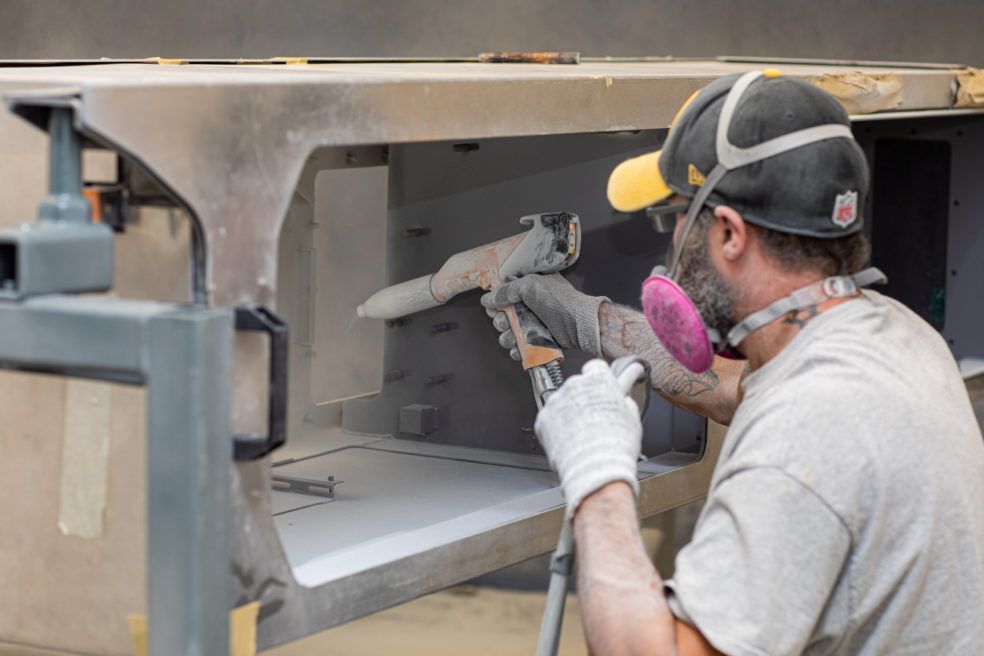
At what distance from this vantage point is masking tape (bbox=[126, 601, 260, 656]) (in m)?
1.06

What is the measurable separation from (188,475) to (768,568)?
498 millimetres

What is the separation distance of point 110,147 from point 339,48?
3.82 metres

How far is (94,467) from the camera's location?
42.0 inches

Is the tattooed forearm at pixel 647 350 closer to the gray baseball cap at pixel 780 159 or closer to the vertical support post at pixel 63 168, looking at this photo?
the gray baseball cap at pixel 780 159

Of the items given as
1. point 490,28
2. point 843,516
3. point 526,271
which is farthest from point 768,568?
point 490,28

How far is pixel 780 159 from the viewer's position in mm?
1217

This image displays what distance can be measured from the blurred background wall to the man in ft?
9.86

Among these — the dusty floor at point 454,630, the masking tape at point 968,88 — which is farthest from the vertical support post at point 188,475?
the dusty floor at point 454,630

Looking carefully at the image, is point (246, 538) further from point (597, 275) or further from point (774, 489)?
point (597, 275)

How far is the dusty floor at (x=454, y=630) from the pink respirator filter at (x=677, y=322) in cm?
179

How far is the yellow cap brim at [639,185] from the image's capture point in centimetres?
130

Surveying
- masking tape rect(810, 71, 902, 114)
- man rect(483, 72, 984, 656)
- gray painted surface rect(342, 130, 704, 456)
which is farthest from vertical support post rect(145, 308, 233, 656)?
masking tape rect(810, 71, 902, 114)

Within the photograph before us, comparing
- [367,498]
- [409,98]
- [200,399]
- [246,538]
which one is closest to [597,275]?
[367,498]

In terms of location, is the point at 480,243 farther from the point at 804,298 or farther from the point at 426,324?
the point at 804,298
